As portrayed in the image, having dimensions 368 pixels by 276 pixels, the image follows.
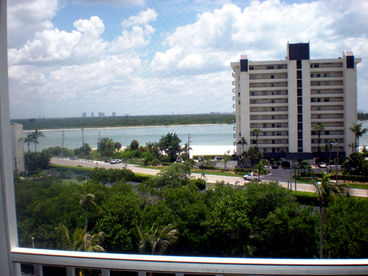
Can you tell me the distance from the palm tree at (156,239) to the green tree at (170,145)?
245 inches

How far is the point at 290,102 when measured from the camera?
41.8 ft

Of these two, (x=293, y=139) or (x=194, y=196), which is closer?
(x=194, y=196)

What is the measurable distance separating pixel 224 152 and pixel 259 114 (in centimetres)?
526

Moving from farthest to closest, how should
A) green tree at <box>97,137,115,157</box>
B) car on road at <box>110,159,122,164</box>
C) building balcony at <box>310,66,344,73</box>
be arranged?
building balcony at <box>310,66,344,73</box>, car on road at <box>110,159,122,164</box>, green tree at <box>97,137,115,157</box>

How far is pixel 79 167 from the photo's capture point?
3.85m

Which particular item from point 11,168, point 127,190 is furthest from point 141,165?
point 11,168

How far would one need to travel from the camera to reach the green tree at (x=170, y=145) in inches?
389

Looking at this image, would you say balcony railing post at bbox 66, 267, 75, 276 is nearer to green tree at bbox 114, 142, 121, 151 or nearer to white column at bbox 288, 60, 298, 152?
green tree at bbox 114, 142, 121, 151

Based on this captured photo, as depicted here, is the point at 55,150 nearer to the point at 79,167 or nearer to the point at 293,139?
the point at 79,167

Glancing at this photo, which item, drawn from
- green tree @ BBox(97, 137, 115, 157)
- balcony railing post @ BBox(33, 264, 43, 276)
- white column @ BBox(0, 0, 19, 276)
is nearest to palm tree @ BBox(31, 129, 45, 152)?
white column @ BBox(0, 0, 19, 276)

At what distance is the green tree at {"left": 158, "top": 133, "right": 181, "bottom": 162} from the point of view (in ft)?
32.4

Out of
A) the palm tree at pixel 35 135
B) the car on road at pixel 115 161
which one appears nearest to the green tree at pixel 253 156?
the car on road at pixel 115 161

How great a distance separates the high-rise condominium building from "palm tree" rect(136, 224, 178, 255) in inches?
243

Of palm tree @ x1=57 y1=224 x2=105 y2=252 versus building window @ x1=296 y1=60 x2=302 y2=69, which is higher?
building window @ x1=296 y1=60 x2=302 y2=69
